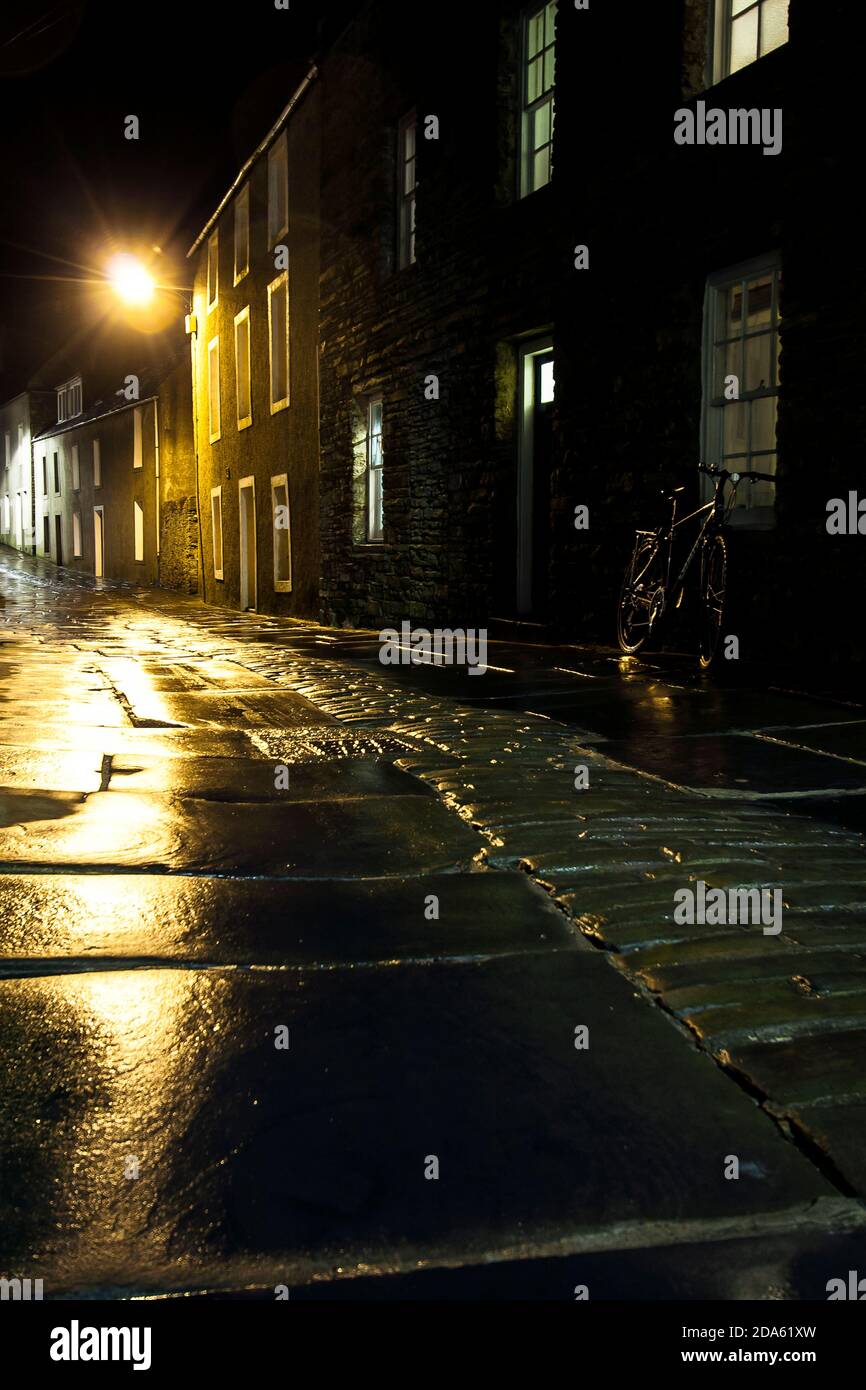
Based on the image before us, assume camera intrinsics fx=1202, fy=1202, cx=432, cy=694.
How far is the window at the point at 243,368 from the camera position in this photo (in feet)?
74.9

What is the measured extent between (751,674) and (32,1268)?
717 cm

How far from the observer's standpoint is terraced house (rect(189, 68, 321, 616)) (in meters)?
19.2

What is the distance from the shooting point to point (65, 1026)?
2516mm

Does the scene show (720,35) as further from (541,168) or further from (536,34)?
(536,34)

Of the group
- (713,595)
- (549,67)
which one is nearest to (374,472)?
(549,67)

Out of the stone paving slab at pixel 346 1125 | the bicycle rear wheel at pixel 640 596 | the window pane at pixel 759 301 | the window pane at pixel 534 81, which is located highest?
the window pane at pixel 534 81

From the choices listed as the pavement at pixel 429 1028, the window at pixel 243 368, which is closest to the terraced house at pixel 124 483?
the window at pixel 243 368

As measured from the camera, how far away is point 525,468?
12.7 meters

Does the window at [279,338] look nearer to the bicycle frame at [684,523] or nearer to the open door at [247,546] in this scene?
the open door at [247,546]

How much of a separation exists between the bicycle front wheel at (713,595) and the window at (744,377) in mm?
566

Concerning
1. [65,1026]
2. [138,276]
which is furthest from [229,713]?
[138,276]

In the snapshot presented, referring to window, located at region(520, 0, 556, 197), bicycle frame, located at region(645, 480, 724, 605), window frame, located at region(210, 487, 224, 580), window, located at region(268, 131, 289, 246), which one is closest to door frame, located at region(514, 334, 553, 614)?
window, located at region(520, 0, 556, 197)

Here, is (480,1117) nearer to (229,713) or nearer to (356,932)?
(356,932)

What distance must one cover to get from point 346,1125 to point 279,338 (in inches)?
801
